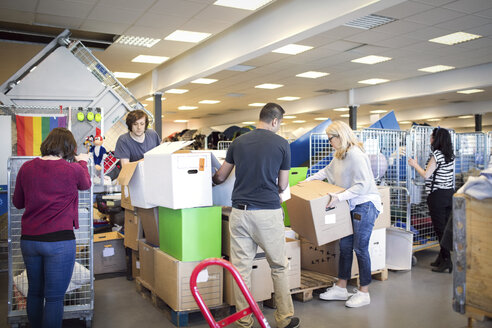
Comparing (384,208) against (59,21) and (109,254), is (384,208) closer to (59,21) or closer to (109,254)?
(109,254)

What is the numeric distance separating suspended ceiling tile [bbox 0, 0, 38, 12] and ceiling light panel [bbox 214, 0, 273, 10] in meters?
2.58

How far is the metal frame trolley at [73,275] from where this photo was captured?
3.09m

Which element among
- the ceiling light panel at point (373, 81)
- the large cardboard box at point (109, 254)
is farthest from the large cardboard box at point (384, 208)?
the ceiling light panel at point (373, 81)

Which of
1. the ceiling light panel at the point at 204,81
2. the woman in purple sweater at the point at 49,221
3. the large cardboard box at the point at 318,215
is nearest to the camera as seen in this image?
the woman in purple sweater at the point at 49,221

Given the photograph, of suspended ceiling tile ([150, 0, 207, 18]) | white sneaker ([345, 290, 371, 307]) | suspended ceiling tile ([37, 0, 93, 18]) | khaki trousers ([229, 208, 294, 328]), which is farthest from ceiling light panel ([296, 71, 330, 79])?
khaki trousers ([229, 208, 294, 328])

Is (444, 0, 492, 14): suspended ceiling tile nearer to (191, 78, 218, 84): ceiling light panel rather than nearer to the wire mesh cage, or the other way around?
the wire mesh cage

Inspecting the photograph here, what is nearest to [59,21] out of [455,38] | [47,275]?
[47,275]

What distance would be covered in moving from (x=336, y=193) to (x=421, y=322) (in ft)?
3.93

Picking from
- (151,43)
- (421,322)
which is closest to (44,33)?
(151,43)

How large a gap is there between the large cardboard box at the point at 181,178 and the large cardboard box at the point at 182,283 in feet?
1.54

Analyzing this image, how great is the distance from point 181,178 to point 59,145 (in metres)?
0.90

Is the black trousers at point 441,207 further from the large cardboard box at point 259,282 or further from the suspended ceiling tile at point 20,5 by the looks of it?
the suspended ceiling tile at point 20,5

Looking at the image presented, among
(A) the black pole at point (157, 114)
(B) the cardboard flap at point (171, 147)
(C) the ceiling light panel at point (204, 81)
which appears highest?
(C) the ceiling light panel at point (204, 81)

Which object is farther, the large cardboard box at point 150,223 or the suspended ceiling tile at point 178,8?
the suspended ceiling tile at point 178,8
